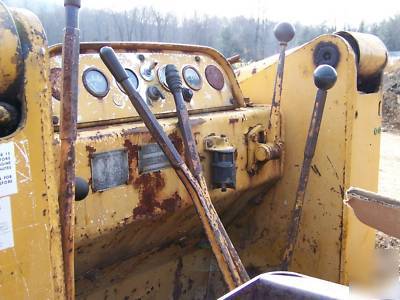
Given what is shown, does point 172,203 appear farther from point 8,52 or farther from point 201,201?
point 8,52

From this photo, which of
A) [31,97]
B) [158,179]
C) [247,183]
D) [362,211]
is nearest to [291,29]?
[247,183]

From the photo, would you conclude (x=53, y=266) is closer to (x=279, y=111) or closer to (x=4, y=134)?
(x=4, y=134)

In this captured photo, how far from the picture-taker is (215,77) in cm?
253

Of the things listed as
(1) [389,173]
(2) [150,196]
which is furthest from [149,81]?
(1) [389,173]

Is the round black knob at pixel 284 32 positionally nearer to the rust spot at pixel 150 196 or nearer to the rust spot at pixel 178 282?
the rust spot at pixel 150 196

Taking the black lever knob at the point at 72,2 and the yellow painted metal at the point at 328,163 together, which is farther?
the yellow painted metal at the point at 328,163

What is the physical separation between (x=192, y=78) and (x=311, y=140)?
60 cm

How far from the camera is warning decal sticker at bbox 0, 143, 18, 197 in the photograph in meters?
1.13

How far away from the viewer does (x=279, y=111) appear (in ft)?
8.25

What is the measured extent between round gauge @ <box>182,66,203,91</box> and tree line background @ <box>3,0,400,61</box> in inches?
944

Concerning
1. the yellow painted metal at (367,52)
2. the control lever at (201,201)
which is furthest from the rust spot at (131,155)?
the yellow painted metal at (367,52)

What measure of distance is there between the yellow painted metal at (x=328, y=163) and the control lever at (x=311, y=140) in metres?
0.20

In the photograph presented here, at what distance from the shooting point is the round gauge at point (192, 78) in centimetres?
237

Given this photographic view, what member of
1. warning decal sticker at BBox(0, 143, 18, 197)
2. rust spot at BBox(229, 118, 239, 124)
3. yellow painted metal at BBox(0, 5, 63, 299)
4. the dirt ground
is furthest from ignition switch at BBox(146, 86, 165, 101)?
the dirt ground
